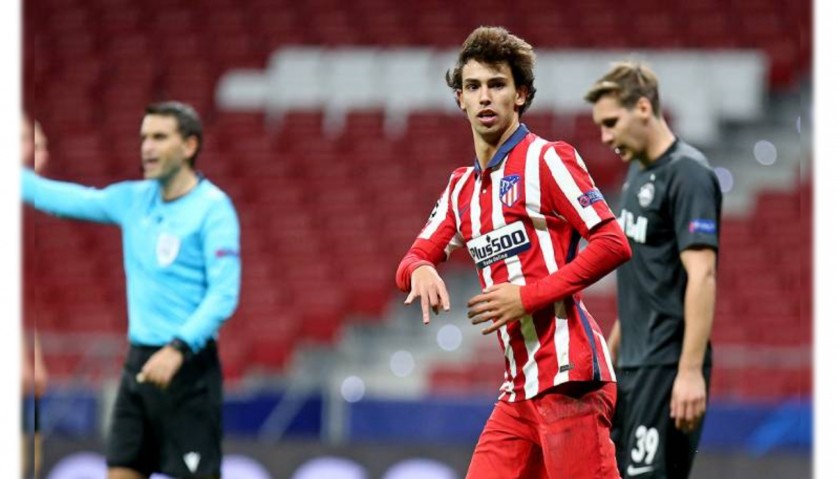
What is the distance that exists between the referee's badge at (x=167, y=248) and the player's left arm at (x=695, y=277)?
2005 mm

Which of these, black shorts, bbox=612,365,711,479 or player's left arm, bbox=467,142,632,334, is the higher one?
player's left arm, bbox=467,142,632,334

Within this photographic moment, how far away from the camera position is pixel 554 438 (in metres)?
3.39

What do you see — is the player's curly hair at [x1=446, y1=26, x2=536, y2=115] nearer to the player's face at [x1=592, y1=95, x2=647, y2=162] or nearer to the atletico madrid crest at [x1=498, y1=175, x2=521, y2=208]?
the atletico madrid crest at [x1=498, y1=175, x2=521, y2=208]

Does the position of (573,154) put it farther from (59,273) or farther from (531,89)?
(59,273)

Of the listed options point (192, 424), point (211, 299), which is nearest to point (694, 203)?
point (211, 299)

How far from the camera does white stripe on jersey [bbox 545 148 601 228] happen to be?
3352 mm

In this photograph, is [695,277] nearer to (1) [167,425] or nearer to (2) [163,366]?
(2) [163,366]

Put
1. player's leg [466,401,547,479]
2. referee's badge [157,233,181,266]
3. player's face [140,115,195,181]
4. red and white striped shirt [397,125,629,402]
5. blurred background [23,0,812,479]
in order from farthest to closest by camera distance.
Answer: blurred background [23,0,812,479] < player's face [140,115,195,181] < referee's badge [157,233,181,266] < player's leg [466,401,547,479] < red and white striped shirt [397,125,629,402]

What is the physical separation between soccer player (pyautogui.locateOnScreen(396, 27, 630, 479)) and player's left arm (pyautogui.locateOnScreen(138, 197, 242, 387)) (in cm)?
148

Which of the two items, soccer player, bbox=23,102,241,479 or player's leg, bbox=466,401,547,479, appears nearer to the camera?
player's leg, bbox=466,401,547,479

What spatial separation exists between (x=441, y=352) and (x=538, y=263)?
8121mm

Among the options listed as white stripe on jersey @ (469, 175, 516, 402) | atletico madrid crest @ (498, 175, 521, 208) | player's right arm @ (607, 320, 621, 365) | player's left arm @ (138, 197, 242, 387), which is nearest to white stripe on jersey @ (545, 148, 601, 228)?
atletico madrid crest @ (498, 175, 521, 208)

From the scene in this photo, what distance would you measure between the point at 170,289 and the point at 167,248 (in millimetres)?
169
